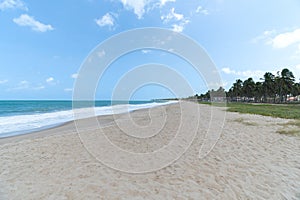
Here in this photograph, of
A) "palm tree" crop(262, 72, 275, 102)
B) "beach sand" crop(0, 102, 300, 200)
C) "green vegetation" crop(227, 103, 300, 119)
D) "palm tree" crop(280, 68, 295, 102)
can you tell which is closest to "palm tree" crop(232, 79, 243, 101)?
"palm tree" crop(262, 72, 275, 102)

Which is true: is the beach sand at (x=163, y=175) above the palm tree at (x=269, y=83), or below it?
below

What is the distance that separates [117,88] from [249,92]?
72246 millimetres

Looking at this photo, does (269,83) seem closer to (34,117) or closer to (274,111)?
(274,111)

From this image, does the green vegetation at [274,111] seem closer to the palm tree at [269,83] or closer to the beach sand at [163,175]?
the beach sand at [163,175]

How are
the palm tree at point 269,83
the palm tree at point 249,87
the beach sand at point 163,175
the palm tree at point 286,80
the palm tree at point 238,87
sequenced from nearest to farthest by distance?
the beach sand at point 163,175 → the palm tree at point 286,80 → the palm tree at point 269,83 → the palm tree at point 249,87 → the palm tree at point 238,87

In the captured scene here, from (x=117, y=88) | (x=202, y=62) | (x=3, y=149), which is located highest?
(x=202, y=62)

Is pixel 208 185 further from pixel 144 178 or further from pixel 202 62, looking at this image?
pixel 202 62

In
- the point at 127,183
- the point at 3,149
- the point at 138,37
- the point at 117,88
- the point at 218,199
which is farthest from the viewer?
the point at 117,88

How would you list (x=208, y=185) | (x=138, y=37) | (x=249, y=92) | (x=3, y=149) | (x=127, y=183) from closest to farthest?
(x=208, y=185) → (x=127, y=183) → (x=3, y=149) → (x=138, y=37) → (x=249, y=92)

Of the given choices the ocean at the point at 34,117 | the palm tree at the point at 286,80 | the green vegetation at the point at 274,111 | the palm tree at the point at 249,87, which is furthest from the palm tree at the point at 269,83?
the ocean at the point at 34,117

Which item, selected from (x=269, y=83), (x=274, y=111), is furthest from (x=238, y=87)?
(x=274, y=111)

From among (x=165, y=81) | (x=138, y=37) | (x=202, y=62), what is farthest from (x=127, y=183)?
(x=165, y=81)

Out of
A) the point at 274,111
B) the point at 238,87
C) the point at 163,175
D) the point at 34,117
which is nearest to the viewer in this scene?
the point at 163,175

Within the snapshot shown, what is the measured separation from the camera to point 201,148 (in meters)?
6.05
